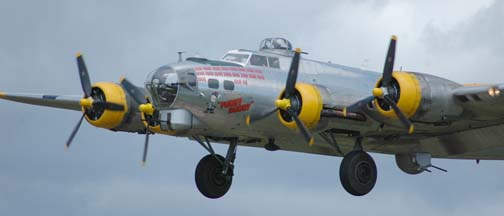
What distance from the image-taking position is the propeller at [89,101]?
3147 cm

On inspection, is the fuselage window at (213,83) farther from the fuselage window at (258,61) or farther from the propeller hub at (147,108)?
the propeller hub at (147,108)

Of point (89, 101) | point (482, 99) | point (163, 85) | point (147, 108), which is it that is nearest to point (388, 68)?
point (482, 99)

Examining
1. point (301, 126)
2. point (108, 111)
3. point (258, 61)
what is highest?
point (258, 61)

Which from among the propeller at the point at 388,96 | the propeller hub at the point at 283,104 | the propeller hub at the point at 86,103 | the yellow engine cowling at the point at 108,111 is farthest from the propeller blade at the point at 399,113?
the propeller hub at the point at 86,103

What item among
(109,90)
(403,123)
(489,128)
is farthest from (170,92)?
(489,128)

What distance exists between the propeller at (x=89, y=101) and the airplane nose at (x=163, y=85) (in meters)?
2.73

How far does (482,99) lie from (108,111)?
9.84 meters

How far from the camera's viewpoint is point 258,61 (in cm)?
3044

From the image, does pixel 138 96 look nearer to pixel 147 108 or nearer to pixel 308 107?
pixel 147 108

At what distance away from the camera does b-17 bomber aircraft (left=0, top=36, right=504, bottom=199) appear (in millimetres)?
28844

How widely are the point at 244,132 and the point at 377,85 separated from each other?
3.69 meters

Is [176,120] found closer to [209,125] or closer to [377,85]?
[209,125]

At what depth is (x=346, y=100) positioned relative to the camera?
29.5 metres

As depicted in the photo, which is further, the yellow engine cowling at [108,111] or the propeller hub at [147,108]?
the yellow engine cowling at [108,111]
